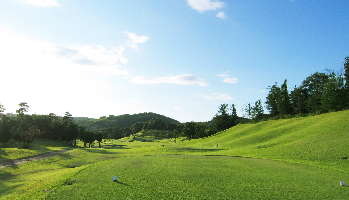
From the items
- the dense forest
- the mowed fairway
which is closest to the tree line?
the dense forest

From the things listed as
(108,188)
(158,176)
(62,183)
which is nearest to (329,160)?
(158,176)

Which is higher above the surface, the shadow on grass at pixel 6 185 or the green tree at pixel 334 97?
the green tree at pixel 334 97

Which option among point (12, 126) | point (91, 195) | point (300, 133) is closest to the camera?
point (91, 195)

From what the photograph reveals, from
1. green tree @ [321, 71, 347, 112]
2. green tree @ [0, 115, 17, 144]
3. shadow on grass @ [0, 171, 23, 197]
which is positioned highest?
green tree @ [321, 71, 347, 112]

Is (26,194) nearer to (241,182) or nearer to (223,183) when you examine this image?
(223,183)

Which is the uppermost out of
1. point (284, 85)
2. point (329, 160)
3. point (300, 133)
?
point (284, 85)

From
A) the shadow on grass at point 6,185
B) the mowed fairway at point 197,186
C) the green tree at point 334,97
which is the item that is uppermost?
the green tree at point 334,97

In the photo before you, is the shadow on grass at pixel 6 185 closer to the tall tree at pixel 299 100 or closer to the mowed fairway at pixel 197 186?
the mowed fairway at pixel 197 186

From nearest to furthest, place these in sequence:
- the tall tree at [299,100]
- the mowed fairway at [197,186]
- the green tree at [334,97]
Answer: the mowed fairway at [197,186] → the green tree at [334,97] → the tall tree at [299,100]

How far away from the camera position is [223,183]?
1705 cm

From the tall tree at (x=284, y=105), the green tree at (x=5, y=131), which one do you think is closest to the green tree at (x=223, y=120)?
the tall tree at (x=284, y=105)

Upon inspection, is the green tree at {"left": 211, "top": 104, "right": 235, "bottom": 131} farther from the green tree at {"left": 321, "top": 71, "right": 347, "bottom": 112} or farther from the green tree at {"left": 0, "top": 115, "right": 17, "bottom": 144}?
the green tree at {"left": 0, "top": 115, "right": 17, "bottom": 144}

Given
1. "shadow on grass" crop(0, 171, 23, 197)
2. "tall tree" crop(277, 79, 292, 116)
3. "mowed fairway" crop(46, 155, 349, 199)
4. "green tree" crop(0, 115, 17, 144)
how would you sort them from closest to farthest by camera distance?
"mowed fairway" crop(46, 155, 349, 199)
"shadow on grass" crop(0, 171, 23, 197)
"green tree" crop(0, 115, 17, 144)
"tall tree" crop(277, 79, 292, 116)

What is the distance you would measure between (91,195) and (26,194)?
5.69 m
